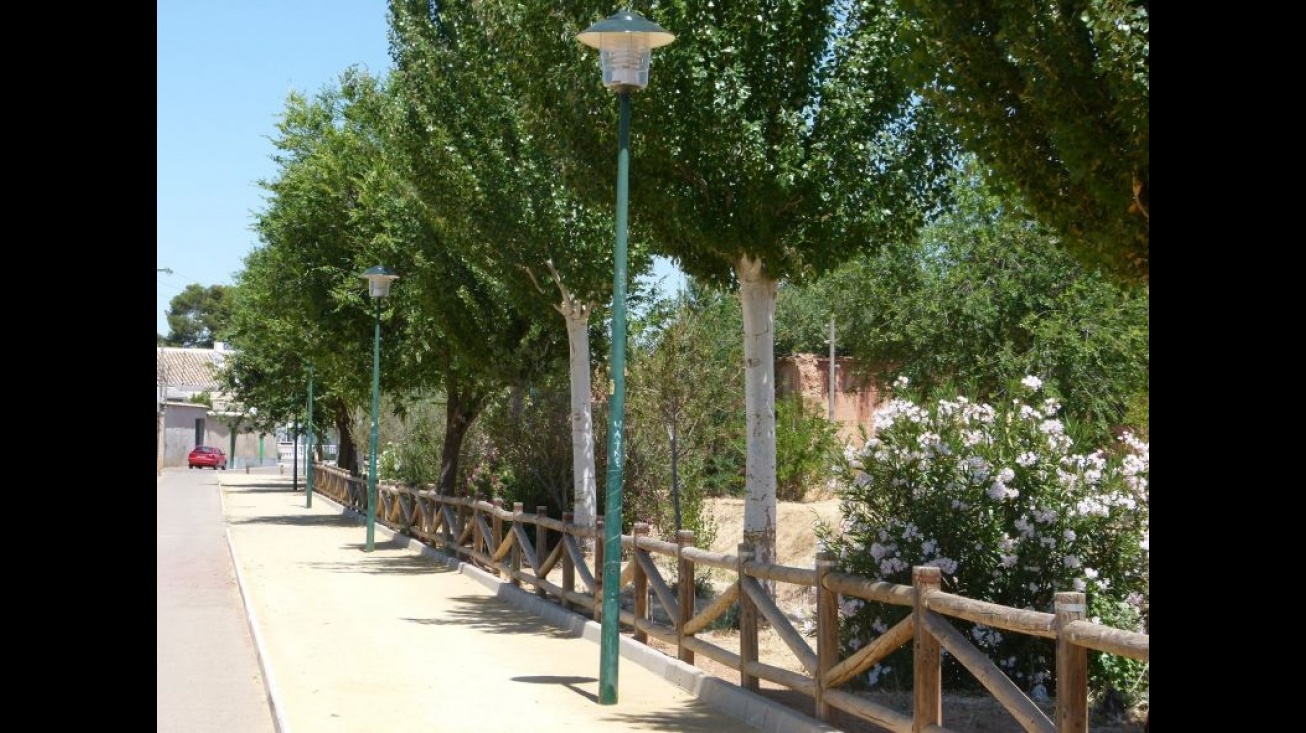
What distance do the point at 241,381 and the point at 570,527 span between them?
46037 millimetres

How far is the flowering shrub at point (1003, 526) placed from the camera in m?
9.71

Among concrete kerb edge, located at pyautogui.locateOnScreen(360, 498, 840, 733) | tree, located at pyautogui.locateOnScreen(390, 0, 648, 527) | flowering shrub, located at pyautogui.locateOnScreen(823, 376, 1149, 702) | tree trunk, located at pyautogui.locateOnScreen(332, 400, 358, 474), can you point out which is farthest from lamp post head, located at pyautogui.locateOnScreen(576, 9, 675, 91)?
tree trunk, located at pyautogui.locateOnScreen(332, 400, 358, 474)

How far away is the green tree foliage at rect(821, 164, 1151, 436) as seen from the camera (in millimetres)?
24766

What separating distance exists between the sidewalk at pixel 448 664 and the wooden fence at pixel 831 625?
0.28 meters

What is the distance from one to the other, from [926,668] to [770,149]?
6062mm

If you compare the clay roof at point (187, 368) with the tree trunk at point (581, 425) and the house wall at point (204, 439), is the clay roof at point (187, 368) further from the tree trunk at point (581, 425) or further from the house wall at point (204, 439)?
the tree trunk at point (581, 425)

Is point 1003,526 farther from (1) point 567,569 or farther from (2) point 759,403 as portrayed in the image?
(1) point 567,569

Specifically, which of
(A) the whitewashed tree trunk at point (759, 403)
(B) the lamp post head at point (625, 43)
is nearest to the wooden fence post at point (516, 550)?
(A) the whitewashed tree trunk at point (759, 403)

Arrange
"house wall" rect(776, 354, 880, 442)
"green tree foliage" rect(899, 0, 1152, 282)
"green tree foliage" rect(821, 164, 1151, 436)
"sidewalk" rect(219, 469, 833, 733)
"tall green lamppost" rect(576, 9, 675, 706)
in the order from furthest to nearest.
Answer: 1. "house wall" rect(776, 354, 880, 442)
2. "green tree foliage" rect(821, 164, 1151, 436)
3. "tall green lamppost" rect(576, 9, 675, 706)
4. "sidewalk" rect(219, 469, 833, 733)
5. "green tree foliage" rect(899, 0, 1152, 282)

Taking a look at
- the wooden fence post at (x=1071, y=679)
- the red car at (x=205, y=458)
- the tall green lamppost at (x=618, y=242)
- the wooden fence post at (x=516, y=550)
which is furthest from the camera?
the red car at (x=205, y=458)

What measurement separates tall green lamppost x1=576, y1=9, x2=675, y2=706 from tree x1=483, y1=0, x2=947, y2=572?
165cm

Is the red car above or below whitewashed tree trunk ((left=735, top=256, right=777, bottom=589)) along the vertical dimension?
below

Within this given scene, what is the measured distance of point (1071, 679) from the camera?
21.0ft

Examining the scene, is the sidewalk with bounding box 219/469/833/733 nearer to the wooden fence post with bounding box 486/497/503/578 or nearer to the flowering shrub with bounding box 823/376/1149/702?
the wooden fence post with bounding box 486/497/503/578
